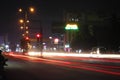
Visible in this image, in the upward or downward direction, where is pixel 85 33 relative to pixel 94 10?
downward

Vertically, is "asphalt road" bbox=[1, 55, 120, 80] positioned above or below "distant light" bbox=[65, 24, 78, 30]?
below

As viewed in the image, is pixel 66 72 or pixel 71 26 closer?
pixel 66 72

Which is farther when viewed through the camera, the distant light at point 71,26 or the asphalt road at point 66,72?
the distant light at point 71,26

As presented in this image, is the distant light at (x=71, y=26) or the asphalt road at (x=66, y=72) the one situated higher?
the distant light at (x=71, y=26)

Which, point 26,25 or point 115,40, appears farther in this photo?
point 115,40

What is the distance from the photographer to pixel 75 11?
578 ft

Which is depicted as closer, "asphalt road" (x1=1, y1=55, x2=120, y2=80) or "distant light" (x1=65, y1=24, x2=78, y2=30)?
"asphalt road" (x1=1, y1=55, x2=120, y2=80)

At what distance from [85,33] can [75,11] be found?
46.7 metres

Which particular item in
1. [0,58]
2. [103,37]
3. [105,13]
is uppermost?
[105,13]

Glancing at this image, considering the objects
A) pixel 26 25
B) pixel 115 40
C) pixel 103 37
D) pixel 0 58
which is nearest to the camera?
pixel 0 58

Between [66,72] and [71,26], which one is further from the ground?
[71,26]

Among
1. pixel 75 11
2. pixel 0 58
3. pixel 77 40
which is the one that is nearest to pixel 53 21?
pixel 77 40

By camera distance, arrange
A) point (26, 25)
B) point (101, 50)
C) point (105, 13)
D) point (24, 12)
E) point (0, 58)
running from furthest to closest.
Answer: point (105, 13)
point (26, 25)
point (24, 12)
point (101, 50)
point (0, 58)

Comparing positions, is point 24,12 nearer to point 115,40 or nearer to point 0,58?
point 115,40
